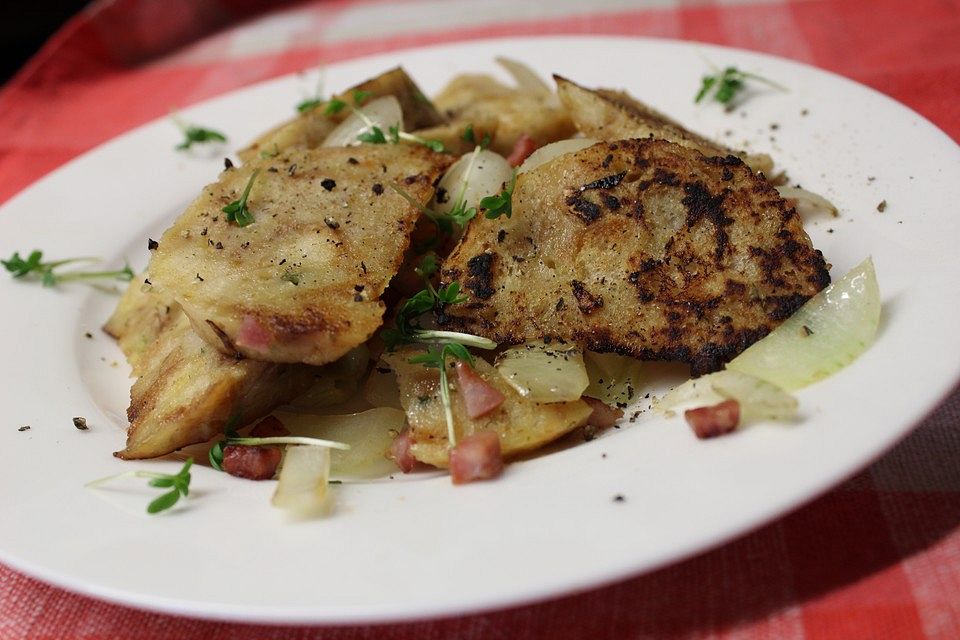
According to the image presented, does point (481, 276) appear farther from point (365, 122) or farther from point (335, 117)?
point (335, 117)

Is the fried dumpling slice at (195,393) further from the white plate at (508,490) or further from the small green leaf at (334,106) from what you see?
the small green leaf at (334,106)

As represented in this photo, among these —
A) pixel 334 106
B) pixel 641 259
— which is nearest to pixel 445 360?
pixel 641 259

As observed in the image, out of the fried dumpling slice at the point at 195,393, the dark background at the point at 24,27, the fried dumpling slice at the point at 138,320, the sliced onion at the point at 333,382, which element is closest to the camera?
the fried dumpling slice at the point at 195,393

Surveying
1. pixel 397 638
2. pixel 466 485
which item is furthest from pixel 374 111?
pixel 397 638

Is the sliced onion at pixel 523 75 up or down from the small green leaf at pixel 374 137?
down

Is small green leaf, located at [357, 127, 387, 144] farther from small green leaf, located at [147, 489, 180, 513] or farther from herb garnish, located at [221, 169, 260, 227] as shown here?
small green leaf, located at [147, 489, 180, 513]

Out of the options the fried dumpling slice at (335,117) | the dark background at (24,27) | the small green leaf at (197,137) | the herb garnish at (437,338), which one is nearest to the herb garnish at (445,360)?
the herb garnish at (437,338)

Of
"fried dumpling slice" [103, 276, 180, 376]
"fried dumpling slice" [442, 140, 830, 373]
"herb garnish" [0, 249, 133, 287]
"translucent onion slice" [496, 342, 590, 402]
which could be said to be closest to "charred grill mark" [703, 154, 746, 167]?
"fried dumpling slice" [442, 140, 830, 373]
